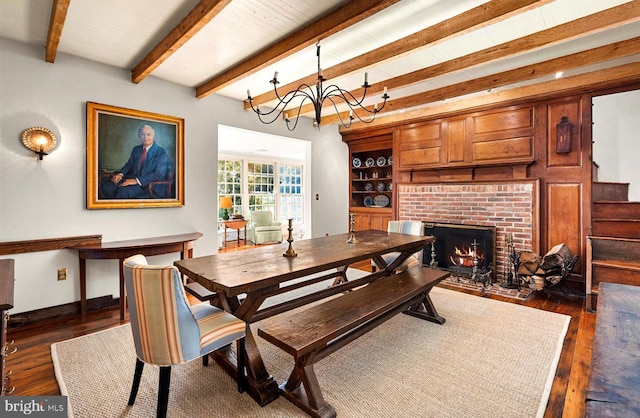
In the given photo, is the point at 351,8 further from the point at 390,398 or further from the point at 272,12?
the point at 390,398

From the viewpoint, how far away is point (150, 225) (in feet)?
11.4

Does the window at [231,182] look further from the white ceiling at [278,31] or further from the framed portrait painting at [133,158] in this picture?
the white ceiling at [278,31]

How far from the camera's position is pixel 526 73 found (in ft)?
10.4

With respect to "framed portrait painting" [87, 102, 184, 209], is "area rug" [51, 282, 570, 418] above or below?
below

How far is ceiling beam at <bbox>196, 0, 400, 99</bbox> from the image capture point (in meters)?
1.97

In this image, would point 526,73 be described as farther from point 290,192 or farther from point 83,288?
point 290,192

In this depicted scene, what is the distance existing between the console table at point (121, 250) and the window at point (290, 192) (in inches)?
211

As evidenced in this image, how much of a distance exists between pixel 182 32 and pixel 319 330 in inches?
90.9

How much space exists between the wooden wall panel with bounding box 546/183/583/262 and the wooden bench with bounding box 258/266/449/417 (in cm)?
251

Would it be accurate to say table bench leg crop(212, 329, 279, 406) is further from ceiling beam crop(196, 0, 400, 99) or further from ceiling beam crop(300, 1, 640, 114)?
ceiling beam crop(300, 1, 640, 114)

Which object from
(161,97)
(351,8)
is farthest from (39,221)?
(351,8)

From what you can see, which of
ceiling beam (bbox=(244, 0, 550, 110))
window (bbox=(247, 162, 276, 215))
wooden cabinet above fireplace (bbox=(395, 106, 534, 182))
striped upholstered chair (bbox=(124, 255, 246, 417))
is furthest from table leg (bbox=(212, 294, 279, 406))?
window (bbox=(247, 162, 276, 215))

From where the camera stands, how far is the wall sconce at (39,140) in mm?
2703

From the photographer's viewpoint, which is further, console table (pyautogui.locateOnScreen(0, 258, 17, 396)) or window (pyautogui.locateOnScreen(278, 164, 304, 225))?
window (pyautogui.locateOnScreen(278, 164, 304, 225))
